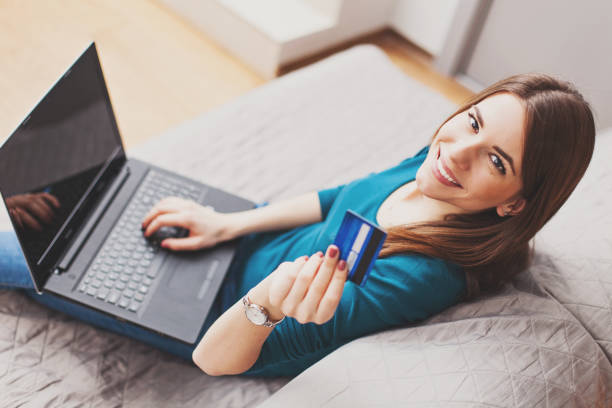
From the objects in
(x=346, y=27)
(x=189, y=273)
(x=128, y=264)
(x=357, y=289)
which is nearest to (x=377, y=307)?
(x=357, y=289)

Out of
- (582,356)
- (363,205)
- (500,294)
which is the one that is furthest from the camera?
(363,205)

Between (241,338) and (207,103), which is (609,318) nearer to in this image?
(241,338)

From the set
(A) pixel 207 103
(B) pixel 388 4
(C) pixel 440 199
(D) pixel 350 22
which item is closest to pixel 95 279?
(C) pixel 440 199

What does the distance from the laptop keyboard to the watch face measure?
0.91 ft

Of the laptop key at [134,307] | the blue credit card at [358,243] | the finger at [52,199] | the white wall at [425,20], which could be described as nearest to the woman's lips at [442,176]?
the blue credit card at [358,243]

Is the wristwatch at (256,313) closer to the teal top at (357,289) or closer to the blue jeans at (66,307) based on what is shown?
the teal top at (357,289)

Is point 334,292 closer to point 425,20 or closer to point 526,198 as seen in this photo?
point 526,198

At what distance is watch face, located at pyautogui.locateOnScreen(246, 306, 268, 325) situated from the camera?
2.56 ft

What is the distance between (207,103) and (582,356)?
1.70 meters

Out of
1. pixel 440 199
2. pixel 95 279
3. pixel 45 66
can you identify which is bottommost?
pixel 45 66

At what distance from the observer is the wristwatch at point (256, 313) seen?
2.56 feet

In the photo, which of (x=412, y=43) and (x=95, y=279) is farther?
(x=412, y=43)

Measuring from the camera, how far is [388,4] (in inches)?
100

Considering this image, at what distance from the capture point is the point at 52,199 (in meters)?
0.95
